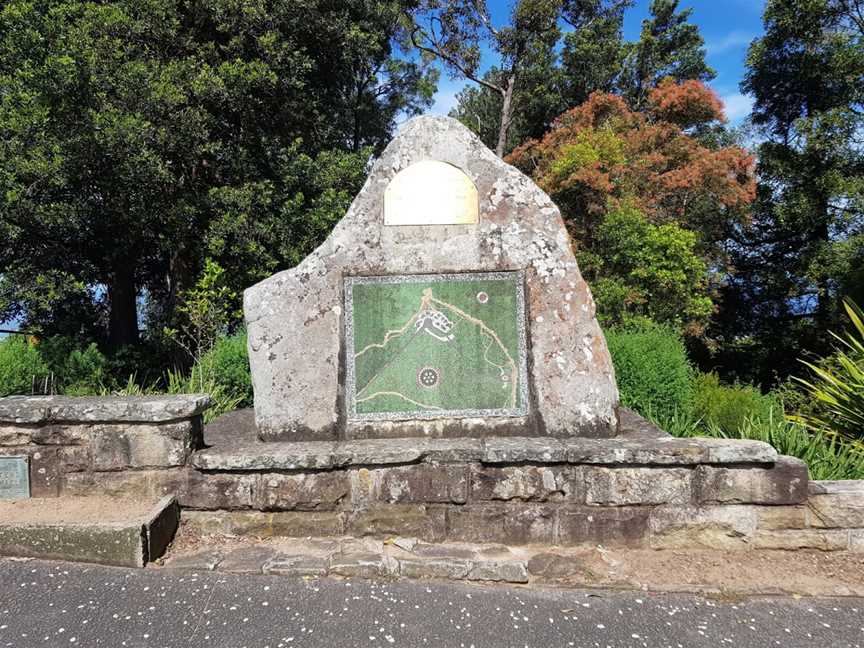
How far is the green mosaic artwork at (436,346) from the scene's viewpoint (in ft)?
11.2

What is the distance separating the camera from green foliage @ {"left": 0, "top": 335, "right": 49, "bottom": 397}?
6.43 metres

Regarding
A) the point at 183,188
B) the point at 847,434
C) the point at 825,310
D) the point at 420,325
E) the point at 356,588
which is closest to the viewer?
the point at 356,588

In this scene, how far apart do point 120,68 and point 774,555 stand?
8.37 meters

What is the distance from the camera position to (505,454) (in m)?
2.98

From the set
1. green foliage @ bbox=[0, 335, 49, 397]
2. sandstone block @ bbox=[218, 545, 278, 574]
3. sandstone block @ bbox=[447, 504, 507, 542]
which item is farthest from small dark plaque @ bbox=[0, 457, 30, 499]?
green foliage @ bbox=[0, 335, 49, 397]

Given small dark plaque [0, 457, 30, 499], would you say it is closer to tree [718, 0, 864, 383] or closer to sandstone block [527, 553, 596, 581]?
sandstone block [527, 553, 596, 581]

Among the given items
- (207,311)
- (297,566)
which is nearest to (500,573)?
(297,566)

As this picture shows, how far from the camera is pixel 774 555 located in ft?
9.50

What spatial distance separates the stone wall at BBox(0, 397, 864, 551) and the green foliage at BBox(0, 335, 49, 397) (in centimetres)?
431

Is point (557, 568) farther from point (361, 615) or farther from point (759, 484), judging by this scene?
point (759, 484)

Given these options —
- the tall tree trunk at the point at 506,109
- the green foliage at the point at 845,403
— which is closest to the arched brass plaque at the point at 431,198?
the green foliage at the point at 845,403

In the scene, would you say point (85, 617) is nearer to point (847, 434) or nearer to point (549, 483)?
point (549, 483)

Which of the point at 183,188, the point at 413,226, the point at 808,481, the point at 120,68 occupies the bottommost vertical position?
the point at 808,481

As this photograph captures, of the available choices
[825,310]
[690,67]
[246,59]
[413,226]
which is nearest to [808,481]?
[413,226]
